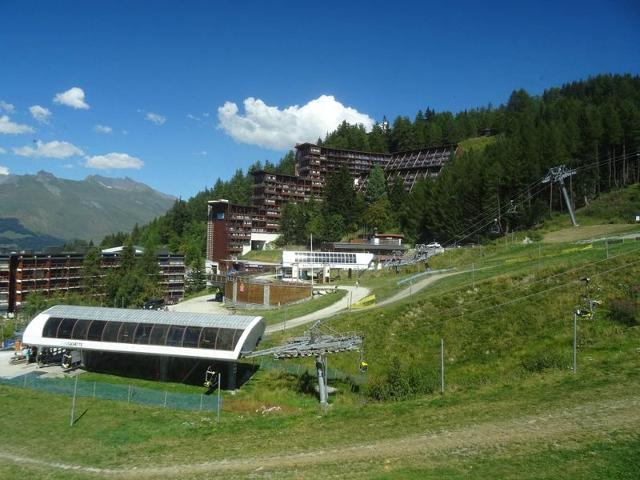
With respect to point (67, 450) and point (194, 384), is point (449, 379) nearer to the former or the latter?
point (194, 384)

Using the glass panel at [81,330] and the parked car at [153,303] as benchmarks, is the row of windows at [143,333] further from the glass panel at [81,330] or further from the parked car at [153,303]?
the parked car at [153,303]

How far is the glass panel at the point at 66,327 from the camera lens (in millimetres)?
28562

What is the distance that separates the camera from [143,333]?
26922 mm

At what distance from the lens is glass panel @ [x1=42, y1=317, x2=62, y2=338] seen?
1137 inches

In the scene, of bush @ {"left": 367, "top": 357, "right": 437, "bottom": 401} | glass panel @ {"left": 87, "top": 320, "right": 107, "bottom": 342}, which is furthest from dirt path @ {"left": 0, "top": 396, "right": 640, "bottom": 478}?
glass panel @ {"left": 87, "top": 320, "right": 107, "bottom": 342}

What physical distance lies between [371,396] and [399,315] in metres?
12.1

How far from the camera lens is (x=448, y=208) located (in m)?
81.9

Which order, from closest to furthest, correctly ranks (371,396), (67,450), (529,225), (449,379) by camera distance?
(67,450), (371,396), (449,379), (529,225)

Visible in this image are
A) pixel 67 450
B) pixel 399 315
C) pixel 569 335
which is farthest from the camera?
pixel 399 315

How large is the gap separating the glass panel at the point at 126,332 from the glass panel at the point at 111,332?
0.28 m

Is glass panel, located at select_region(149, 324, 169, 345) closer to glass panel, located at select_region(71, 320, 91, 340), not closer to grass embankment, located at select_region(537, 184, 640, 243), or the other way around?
glass panel, located at select_region(71, 320, 91, 340)

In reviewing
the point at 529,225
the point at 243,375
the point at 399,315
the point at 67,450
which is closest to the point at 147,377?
the point at 243,375

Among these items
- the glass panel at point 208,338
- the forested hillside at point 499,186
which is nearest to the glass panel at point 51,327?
the glass panel at point 208,338

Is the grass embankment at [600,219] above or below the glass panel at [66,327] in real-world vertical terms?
above
